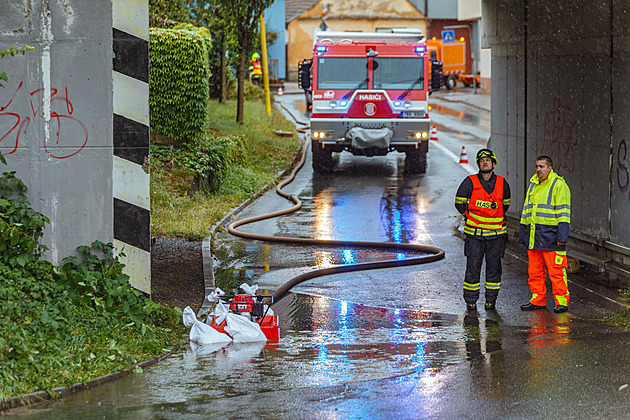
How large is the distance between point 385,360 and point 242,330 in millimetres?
1336

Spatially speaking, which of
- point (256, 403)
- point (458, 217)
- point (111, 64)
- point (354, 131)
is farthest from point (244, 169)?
point (256, 403)

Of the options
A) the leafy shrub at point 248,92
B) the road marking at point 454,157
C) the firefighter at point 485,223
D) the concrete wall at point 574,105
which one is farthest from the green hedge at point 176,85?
the leafy shrub at point 248,92

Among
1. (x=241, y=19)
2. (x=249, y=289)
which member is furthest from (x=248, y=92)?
(x=249, y=289)

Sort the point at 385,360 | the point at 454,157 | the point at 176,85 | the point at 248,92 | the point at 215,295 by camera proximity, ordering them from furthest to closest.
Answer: the point at 248,92 < the point at 454,157 < the point at 176,85 < the point at 215,295 < the point at 385,360

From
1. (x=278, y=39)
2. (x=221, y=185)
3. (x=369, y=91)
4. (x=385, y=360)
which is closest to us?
(x=385, y=360)

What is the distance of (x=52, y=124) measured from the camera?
702 centimetres

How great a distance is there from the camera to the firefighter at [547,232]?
28.5 ft

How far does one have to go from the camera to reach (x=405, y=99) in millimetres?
19906

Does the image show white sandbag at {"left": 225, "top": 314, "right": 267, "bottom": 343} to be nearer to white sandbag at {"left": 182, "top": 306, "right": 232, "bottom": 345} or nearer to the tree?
white sandbag at {"left": 182, "top": 306, "right": 232, "bottom": 345}

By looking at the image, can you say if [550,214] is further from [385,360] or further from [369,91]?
[369,91]

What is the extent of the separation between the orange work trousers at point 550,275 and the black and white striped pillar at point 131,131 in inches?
157

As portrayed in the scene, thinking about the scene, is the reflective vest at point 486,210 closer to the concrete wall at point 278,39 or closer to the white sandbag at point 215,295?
the white sandbag at point 215,295

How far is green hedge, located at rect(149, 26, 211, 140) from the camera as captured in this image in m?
17.3

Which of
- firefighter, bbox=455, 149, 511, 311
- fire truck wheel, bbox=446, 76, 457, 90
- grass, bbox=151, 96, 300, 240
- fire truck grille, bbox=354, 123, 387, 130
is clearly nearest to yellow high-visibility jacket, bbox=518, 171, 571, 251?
firefighter, bbox=455, 149, 511, 311
